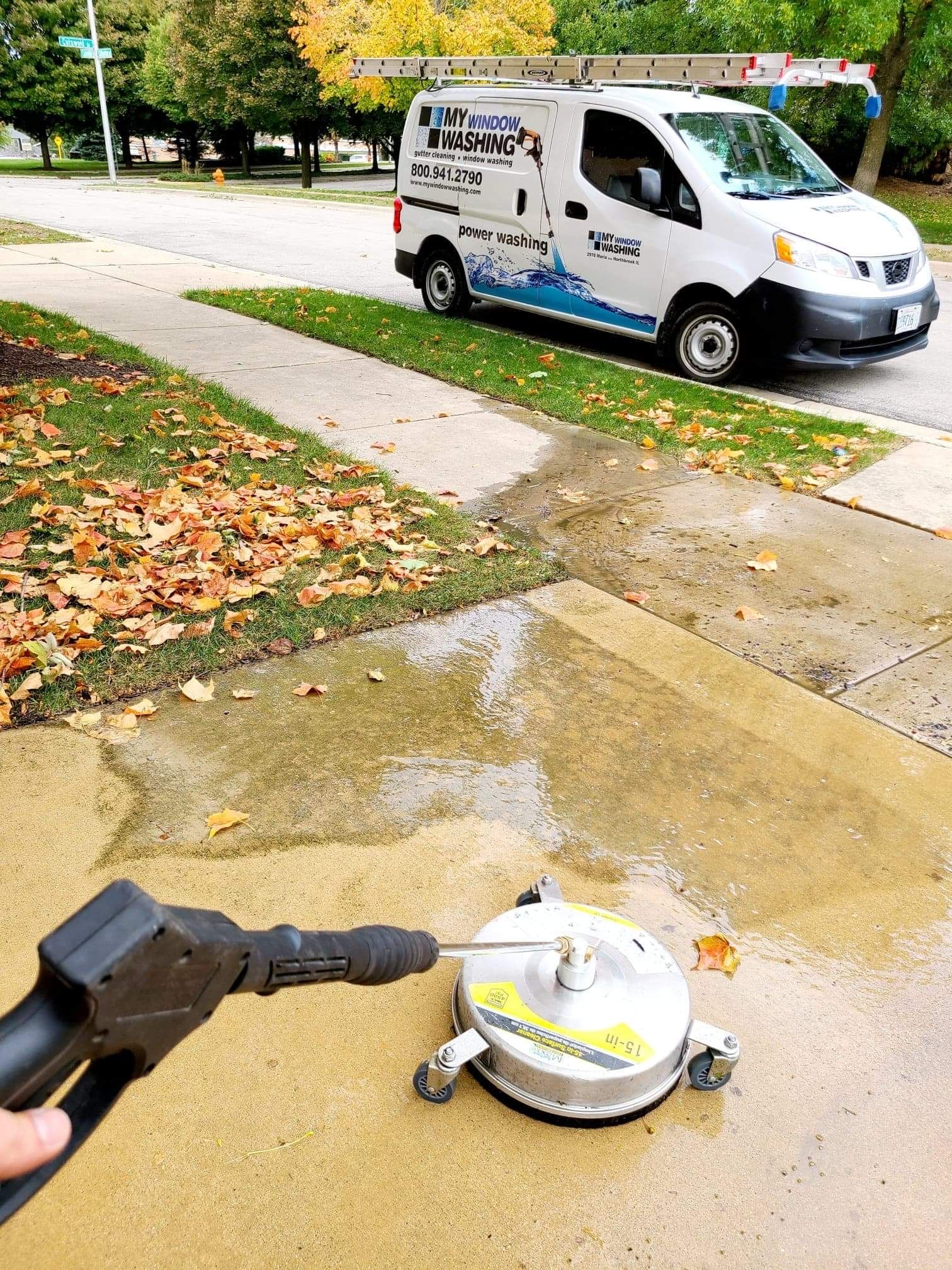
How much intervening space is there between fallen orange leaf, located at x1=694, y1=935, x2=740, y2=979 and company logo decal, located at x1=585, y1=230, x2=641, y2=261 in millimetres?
6896

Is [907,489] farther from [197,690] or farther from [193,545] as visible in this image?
[197,690]

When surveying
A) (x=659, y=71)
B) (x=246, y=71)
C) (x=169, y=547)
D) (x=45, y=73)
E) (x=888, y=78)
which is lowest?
(x=169, y=547)

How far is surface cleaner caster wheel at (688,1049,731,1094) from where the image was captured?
6.85 ft

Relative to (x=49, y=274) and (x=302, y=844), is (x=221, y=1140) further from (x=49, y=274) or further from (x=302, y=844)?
(x=49, y=274)

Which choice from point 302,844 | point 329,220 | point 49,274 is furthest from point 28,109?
point 302,844

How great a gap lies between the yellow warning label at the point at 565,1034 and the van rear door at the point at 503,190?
7.88 m

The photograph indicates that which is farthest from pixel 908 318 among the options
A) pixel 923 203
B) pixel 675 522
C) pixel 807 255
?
pixel 923 203

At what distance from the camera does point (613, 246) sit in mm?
8219

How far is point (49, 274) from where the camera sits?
11680mm

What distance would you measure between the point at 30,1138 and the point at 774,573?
4.29 meters

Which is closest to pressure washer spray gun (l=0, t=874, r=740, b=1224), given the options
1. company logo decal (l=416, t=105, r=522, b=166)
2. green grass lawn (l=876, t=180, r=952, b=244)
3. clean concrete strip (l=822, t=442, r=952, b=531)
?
clean concrete strip (l=822, t=442, r=952, b=531)

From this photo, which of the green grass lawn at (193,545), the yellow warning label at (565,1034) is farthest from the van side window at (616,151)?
the yellow warning label at (565,1034)

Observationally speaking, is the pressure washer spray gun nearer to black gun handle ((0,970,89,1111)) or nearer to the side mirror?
black gun handle ((0,970,89,1111))

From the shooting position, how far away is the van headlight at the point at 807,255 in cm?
725
